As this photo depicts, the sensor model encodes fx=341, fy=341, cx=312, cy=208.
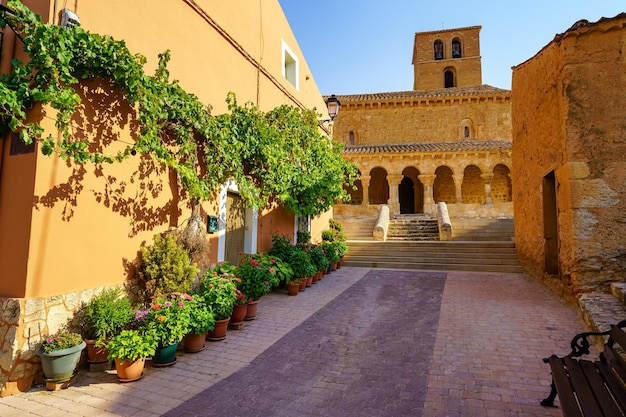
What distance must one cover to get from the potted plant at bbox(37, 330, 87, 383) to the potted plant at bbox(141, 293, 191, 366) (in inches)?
26.4

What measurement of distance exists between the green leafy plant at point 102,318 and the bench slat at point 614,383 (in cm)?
463

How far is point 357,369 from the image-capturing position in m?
3.91

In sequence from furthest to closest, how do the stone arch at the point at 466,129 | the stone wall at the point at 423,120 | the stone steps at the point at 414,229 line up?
the stone arch at the point at 466,129 < the stone wall at the point at 423,120 < the stone steps at the point at 414,229

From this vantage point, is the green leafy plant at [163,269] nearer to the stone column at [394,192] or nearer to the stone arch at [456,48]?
the stone column at [394,192]

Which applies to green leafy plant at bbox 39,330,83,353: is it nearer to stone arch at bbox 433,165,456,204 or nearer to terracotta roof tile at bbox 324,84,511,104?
stone arch at bbox 433,165,456,204

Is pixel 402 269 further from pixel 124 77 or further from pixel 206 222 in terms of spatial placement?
pixel 124 77

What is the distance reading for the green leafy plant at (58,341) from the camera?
11.4 feet

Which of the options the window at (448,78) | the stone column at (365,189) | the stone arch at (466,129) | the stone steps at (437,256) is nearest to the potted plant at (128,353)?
the stone steps at (437,256)

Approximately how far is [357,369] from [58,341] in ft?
10.5

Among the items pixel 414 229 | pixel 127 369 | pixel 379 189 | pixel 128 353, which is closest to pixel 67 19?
pixel 128 353

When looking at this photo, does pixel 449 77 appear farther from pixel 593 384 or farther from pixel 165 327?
pixel 165 327

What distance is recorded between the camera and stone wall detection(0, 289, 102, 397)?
3.42m

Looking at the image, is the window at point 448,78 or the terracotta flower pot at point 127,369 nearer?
the terracotta flower pot at point 127,369

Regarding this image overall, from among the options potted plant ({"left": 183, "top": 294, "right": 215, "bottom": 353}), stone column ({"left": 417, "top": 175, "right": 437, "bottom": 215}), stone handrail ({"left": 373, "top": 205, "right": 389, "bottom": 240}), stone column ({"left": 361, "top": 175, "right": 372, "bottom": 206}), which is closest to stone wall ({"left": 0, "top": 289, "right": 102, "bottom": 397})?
potted plant ({"left": 183, "top": 294, "right": 215, "bottom": 353})
